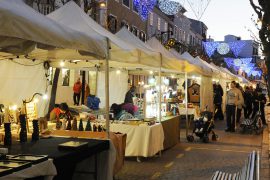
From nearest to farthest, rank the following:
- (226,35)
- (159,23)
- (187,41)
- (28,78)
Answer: (28,78), (159,23), (187,41), (226,35)

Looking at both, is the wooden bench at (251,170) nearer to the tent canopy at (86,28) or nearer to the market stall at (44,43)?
the market stall at (44,43)

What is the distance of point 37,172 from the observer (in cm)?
444

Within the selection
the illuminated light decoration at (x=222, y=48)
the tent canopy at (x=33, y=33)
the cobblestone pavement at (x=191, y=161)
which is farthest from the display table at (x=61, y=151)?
the illuminated light decoration at (x=222, y=48)

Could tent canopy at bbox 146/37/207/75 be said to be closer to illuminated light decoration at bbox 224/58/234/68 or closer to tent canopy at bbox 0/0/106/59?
tent canopy at bbox 0/0/106/59

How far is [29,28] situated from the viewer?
4.87 m

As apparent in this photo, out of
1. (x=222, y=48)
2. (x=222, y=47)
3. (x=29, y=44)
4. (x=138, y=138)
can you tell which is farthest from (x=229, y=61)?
(x=29, y=44)

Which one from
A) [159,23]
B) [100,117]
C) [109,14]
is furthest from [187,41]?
[100,117]

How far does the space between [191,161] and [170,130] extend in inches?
74.6

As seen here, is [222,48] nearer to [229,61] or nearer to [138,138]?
[229,61]

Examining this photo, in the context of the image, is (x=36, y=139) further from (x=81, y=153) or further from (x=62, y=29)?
(x=62, y=29)

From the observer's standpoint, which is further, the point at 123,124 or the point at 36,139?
the point at 123,124

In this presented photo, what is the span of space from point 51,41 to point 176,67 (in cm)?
727

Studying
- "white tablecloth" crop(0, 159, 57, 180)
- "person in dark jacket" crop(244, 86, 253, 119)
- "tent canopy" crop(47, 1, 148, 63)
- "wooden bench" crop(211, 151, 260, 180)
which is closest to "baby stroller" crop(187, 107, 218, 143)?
"tent canopy" crop(47, 1, 148, 63)

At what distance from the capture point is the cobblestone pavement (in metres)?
8.80
